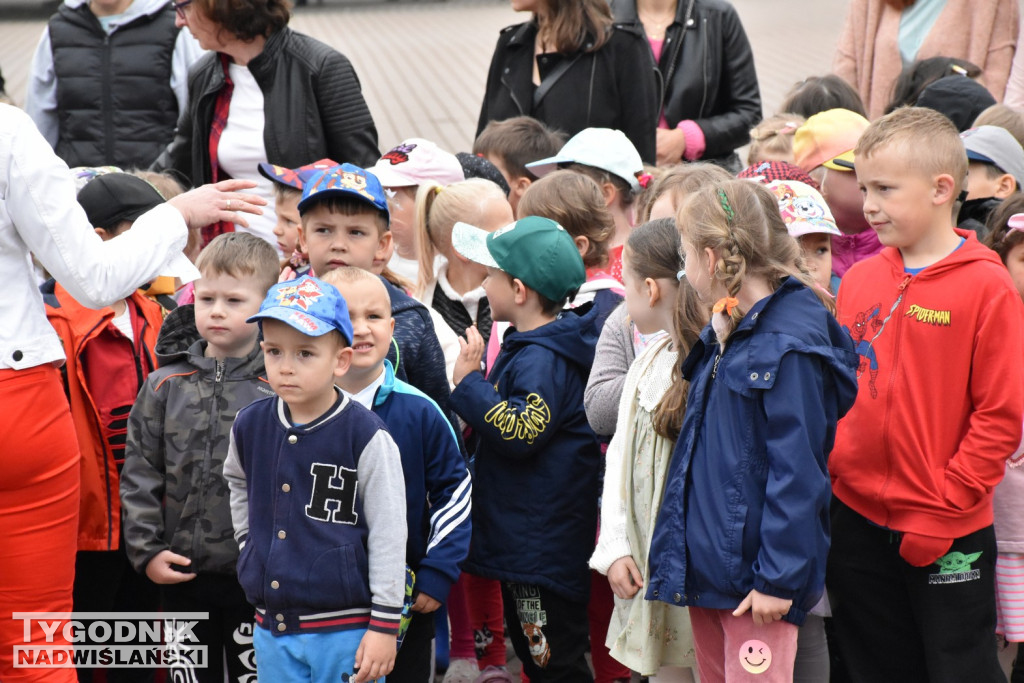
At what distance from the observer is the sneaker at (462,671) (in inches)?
168

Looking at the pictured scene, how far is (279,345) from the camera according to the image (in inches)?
120

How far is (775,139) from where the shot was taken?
551 centimetres

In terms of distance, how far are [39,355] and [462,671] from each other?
2002 millimetres

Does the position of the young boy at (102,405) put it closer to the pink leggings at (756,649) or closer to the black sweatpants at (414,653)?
the black sweatpants at (414,653)

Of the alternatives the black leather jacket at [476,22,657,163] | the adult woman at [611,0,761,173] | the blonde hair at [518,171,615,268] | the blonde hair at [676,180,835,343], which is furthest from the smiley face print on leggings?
the adult woman at [611,0,761,173]

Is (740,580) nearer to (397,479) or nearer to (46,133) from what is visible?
(397,479)

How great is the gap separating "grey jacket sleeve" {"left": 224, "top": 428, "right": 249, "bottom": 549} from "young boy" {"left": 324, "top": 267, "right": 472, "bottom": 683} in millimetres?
364

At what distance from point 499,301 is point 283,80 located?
77.0 inches

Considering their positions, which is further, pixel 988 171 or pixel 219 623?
pixel 988 171

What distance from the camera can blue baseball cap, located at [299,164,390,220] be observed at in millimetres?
3793

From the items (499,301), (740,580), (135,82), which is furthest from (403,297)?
(135,82)

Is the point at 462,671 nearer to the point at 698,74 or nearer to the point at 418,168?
the point at 418,168

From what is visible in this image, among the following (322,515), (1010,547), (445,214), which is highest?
(445,214)

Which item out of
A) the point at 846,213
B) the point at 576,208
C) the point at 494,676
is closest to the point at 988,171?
the point at 846,213
